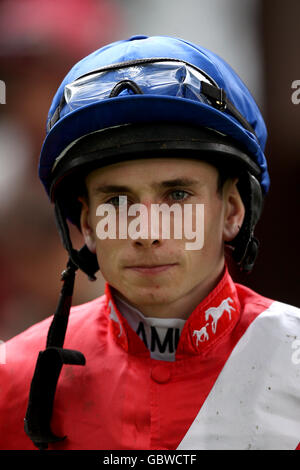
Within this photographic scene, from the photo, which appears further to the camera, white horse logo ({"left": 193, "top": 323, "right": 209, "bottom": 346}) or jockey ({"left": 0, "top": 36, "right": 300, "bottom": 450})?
white horse logo ({"left": 193, "top": 323, "right": 209, "bottom": 346})

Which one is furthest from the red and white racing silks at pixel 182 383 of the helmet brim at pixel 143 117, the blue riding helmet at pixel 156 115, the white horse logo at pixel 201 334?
the helmet brim at pixel 143 117

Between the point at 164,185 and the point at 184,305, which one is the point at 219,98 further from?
the point at 184,305

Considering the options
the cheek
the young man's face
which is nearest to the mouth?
the young man's face

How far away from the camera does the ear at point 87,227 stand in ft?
7.36

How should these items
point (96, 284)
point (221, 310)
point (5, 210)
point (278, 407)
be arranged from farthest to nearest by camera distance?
1. point (96, 284)
2. point (5, 210)
3. point (221, 310)
4. point (278, 407)

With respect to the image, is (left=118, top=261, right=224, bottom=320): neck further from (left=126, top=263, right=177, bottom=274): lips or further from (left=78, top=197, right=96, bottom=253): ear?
(left=78, top=197, right=96, bottom=253): ear

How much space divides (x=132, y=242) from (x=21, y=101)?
190cm

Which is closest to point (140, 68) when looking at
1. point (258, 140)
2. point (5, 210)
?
point (258, 140)

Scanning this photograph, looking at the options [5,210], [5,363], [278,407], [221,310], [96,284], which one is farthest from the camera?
[96,284]

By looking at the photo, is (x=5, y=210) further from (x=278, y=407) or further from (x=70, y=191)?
(x=278, y=407)

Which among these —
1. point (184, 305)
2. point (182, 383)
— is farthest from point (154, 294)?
point (182, 383)

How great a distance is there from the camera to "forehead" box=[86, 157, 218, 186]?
1.90 m

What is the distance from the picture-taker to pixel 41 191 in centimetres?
351

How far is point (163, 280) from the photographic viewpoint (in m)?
1.92
